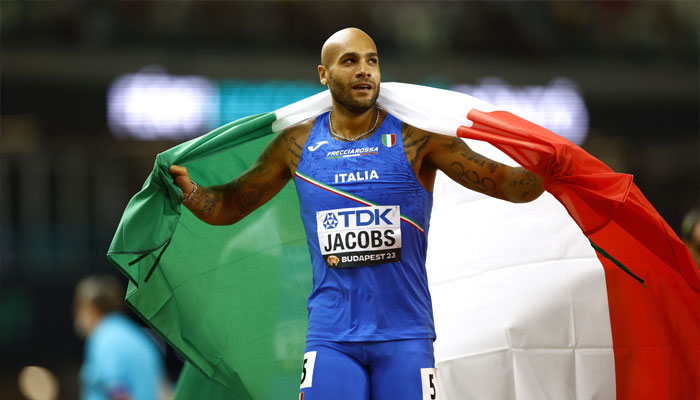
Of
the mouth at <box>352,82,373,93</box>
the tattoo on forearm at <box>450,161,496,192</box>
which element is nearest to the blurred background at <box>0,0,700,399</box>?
the tattoo on forearm at <box>450,161,496,192</box>

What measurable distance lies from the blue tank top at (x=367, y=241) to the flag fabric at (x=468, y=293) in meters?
0.36

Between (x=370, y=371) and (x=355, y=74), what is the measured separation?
3.98 feet

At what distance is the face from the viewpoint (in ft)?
12.4

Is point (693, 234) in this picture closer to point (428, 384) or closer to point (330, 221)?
point (428, 384)

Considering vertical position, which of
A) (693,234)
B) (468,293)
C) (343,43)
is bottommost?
(468,293)

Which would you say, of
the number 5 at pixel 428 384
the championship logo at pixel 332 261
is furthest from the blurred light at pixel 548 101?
the number 5 at pixel 428 384

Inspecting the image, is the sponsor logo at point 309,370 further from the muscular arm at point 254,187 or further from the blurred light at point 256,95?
the blurred light at point 256,95

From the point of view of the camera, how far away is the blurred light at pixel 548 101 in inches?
615

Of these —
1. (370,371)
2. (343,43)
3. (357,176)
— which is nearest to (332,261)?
(357,176)

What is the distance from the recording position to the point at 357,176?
3.72m

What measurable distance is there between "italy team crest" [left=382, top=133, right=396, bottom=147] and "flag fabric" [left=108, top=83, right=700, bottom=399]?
169 millimetres

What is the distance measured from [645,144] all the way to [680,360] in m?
13.8

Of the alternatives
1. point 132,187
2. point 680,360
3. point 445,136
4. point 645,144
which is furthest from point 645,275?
point 645,144

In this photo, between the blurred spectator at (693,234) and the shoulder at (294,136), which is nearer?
the shoulder at (294,136)
